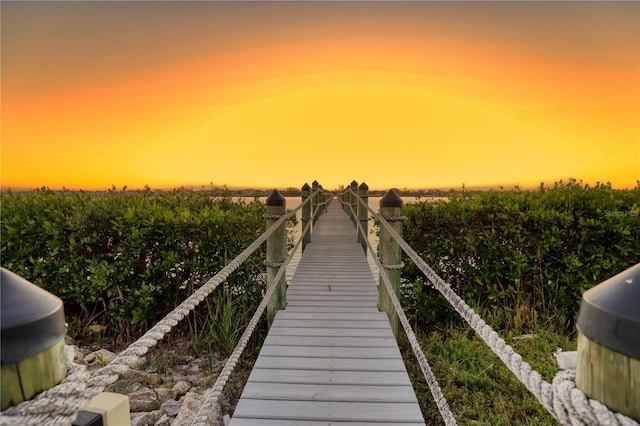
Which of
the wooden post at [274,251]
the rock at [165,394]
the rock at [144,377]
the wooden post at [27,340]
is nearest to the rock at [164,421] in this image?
the rock at [165,394]

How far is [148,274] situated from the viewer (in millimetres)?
5094

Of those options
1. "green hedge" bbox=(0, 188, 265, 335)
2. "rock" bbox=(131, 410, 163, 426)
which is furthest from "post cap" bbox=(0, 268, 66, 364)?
"green hedge" bbox=(0, 188, 265, 335)

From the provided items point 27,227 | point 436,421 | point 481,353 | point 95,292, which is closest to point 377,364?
point 436,421

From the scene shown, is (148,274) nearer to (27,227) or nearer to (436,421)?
(27,227)

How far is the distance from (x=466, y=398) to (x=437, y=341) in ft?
3.95

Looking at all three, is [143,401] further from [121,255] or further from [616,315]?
[616,315]

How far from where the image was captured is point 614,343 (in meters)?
0.79

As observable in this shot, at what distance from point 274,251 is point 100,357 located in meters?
2.31

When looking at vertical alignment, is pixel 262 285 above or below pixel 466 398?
above

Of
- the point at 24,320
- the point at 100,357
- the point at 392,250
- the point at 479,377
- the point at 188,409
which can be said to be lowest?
the point at 479,377

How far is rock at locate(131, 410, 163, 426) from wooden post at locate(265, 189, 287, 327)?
1.52 m

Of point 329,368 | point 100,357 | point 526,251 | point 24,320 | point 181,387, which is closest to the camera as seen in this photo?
point 24,320

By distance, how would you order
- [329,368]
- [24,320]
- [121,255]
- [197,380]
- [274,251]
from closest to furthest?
[24,320] → [329,368] → [197,380] → [274,251] → [121,255]

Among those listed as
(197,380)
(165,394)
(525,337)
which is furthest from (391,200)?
(165,394)
